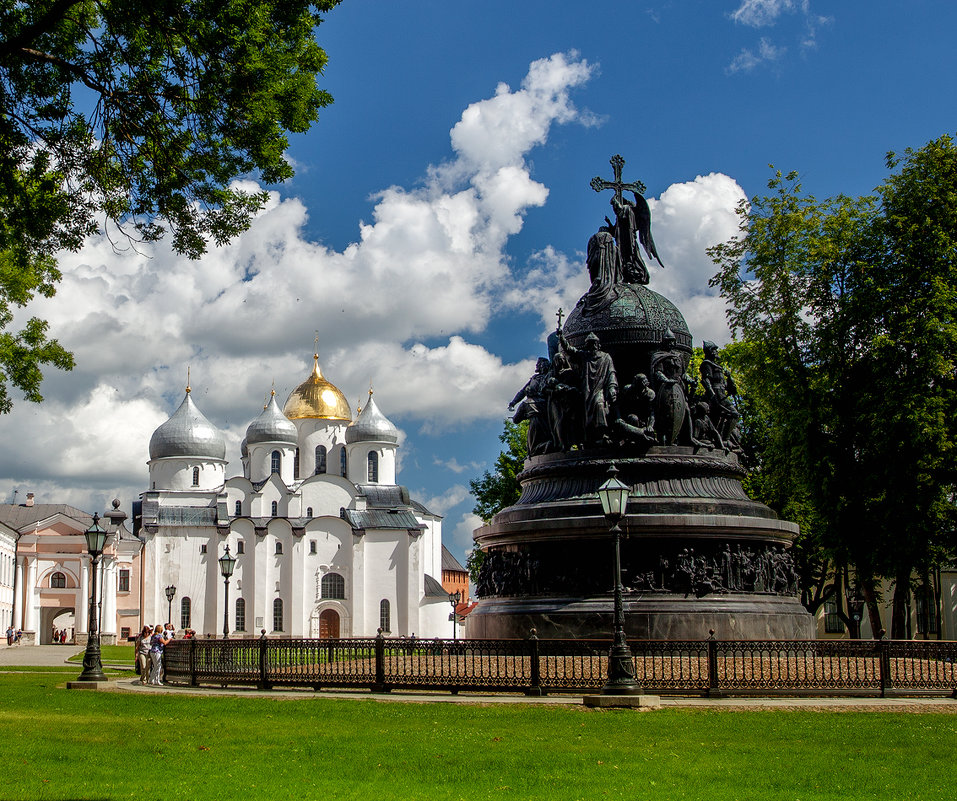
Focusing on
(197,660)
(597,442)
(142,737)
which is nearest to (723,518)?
(597,442)

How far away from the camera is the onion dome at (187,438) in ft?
273

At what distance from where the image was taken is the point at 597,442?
21922 mm

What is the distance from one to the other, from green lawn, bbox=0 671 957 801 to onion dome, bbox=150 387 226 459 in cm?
6911

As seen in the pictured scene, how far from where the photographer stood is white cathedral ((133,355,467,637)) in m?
76.7

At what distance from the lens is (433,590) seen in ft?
271

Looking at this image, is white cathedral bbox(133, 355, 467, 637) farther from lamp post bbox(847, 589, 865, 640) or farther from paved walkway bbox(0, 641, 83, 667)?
lamp post bbox(847, 589, 865, 640)

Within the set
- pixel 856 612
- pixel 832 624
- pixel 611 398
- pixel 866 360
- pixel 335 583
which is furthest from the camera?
pixel 335 583

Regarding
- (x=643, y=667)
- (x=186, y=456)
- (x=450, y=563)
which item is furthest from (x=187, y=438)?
(x=643, y=667)

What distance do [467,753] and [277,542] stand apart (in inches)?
2741

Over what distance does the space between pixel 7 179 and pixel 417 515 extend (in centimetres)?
7870

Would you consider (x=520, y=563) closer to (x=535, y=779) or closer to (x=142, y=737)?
(x=142, y=737)

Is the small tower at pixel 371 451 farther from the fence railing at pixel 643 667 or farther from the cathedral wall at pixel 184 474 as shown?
the fence railing at pixel 643 667

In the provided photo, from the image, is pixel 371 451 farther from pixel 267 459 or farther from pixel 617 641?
pixel 617 641

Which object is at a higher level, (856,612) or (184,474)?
(184,474)
